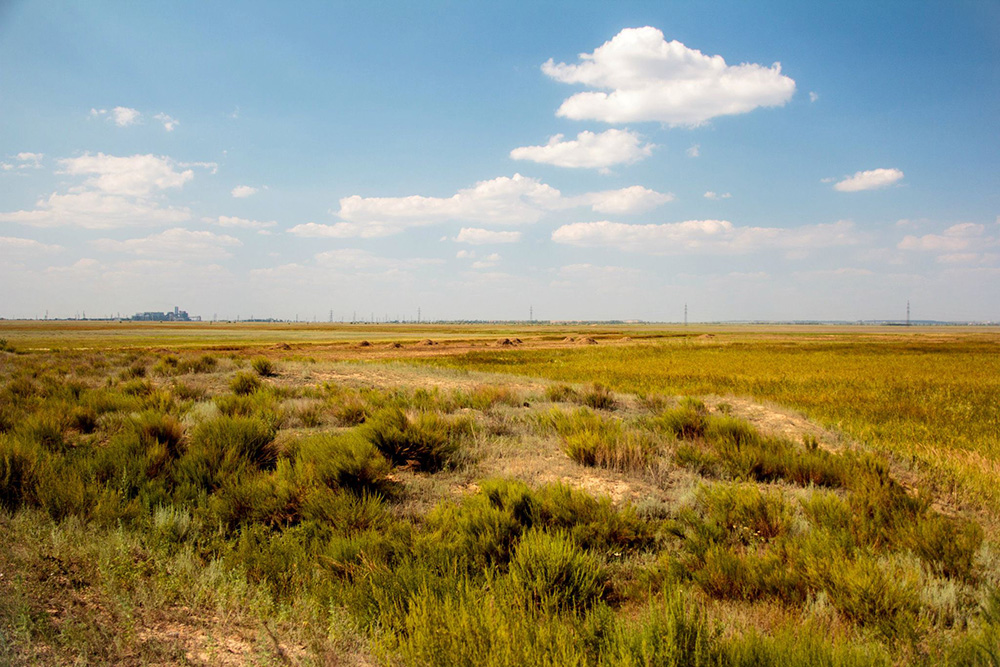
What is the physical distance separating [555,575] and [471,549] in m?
0.94

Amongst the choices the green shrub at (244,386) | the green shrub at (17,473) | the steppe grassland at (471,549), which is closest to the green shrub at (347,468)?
the steppe grassland at (471,549)

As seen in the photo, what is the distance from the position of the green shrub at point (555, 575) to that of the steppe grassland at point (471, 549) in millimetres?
23

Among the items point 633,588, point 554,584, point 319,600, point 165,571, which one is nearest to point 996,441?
point 633,588

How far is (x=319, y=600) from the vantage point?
3.32 m

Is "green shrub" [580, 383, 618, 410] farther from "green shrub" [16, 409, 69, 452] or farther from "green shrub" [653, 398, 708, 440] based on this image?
"green shrub" [16, 409, 69, 452]

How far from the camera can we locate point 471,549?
164 inches

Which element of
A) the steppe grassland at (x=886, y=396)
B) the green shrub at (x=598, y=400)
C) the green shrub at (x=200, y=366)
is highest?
the green shrub at (x=200, y=366)

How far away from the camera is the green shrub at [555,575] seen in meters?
3.36

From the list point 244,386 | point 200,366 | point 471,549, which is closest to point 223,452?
point 471,549

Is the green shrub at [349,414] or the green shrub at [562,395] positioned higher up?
the green shrub at [349,414]

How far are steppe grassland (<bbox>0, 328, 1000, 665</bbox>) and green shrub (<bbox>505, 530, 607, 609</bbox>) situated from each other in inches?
0.9

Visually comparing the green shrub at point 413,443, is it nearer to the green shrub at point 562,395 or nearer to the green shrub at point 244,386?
the green shrub at point 562,395

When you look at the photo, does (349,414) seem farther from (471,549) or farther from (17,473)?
(471,549)

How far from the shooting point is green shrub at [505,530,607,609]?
336cm
